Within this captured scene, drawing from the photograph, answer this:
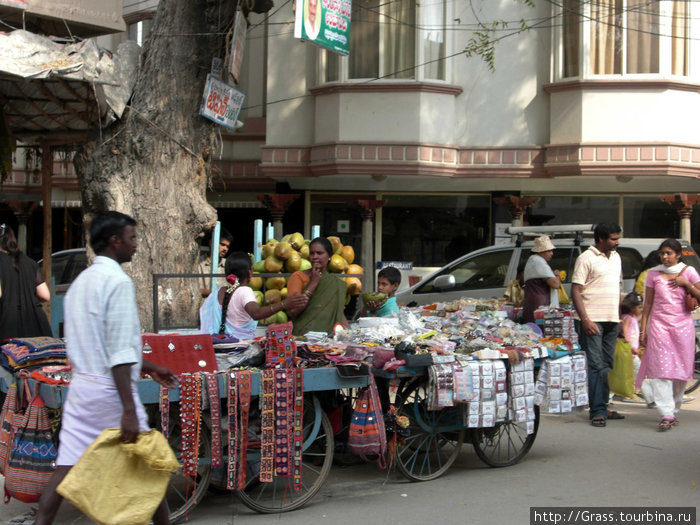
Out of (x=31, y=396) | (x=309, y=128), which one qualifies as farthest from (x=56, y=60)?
(x=309, y=128)

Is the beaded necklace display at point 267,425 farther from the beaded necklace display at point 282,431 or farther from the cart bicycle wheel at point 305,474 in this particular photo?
the cart bicycle wheel at point 305,474

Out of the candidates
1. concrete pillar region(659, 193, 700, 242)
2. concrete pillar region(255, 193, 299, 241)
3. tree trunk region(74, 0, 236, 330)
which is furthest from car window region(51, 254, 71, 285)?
concrete pillar region(659, 193, 700, 242)

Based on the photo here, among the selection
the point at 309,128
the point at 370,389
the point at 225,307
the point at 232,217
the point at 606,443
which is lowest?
the point at 606,443

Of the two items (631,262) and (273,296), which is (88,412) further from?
(631,262)

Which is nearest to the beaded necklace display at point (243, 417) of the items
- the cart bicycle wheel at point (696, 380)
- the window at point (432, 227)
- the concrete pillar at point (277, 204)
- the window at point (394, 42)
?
the cart bicycle wheel at point (696, 380)

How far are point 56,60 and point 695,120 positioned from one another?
10.8 metres

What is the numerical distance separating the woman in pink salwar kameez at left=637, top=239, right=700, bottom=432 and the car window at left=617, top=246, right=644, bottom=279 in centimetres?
256

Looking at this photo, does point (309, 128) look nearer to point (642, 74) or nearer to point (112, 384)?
point (642, 74)

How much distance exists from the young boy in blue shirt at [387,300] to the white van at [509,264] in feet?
7.58

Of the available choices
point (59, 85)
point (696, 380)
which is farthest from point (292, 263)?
point (696, 380)

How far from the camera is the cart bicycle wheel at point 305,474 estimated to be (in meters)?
5.18

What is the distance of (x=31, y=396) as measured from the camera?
474cm

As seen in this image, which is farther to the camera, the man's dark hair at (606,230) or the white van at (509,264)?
the white van at (509,264)

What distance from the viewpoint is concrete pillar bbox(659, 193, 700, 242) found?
14.5 m
